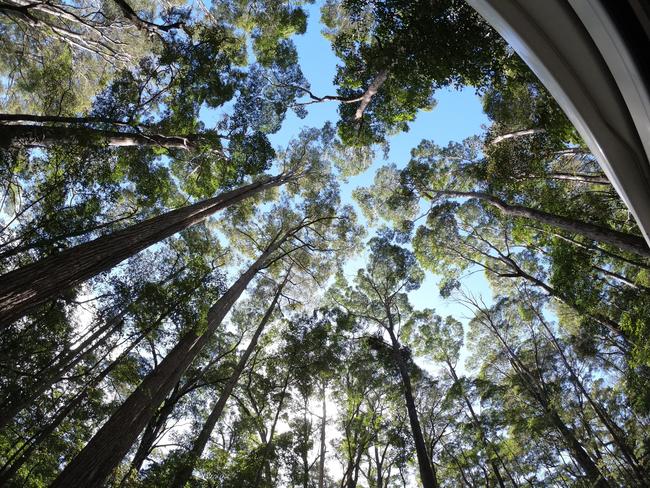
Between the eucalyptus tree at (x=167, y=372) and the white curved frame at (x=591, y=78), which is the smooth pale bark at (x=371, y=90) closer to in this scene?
the eucalyptus tree at (x=167, y=372)

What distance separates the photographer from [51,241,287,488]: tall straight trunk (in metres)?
4.04

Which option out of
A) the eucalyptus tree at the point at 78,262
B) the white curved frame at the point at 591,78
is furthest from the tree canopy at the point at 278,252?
the white curved frame at the point at 591,78

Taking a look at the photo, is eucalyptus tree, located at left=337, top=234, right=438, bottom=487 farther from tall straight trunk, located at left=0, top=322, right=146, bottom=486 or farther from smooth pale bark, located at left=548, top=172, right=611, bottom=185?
tall straight trunk, located at left=0, top=322, right=146, bottom=486

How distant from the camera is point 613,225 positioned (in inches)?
429

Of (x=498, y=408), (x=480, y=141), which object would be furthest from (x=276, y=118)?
(x=498, y=408)

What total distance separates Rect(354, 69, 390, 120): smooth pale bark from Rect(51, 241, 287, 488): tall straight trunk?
752 centimetres

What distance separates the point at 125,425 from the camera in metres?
4.85

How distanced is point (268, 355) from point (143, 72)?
1053 cm

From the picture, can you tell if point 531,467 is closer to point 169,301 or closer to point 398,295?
point 398,295

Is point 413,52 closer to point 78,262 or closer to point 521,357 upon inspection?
point 78,262

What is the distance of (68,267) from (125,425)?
268 cm

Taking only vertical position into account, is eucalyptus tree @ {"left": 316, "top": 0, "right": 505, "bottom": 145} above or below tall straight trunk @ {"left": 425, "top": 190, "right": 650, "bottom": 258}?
above

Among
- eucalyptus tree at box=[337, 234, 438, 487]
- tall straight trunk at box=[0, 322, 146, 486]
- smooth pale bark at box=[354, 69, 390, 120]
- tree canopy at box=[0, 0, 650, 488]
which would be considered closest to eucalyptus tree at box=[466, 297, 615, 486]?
tree canopy at box=[0, 0, 650, 488]

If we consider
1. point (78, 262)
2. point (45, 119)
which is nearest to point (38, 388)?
point (78, 262)
